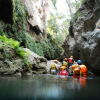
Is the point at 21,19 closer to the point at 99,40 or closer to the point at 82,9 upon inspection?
the point at 82,9

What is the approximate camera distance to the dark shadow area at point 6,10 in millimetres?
15188

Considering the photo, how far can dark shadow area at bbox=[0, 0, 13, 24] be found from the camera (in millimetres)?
15188

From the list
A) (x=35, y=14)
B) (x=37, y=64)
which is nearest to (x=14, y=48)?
(x=37, y=64)

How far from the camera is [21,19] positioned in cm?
1927

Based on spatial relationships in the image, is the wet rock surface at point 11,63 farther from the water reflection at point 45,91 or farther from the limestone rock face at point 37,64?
the water reflection at point 45,91

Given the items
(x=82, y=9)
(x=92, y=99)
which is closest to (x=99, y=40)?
(x=82, y=9)

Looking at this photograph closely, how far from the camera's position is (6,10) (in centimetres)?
1572

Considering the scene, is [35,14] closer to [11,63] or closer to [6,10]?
[6,10]

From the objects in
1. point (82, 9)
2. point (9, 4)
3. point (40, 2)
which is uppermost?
point (40, 2)

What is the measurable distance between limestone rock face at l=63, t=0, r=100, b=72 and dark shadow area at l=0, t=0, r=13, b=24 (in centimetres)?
634

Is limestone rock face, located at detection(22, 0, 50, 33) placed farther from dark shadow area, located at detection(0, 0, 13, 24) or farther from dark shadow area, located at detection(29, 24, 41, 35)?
dark shadow area, located at detection(0, 0, 13, 24)

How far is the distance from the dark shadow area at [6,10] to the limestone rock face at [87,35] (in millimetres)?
6342

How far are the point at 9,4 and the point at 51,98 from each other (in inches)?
536

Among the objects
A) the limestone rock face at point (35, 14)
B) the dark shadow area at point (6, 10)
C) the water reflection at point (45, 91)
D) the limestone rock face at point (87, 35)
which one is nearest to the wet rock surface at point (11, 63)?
the limestone rock face at point (87, 35)
